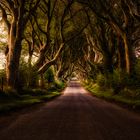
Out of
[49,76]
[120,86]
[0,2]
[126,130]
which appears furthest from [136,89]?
Answer: [49,76]

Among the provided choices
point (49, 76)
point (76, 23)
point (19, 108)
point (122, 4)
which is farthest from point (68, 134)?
point (49, 76)

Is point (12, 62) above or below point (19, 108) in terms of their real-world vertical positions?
above

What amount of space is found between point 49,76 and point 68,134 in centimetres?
4473

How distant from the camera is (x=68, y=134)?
982cm

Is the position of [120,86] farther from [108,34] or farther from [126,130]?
[126,130]

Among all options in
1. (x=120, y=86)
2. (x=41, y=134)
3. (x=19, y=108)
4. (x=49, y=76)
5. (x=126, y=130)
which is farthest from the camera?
(x=49, y=76)

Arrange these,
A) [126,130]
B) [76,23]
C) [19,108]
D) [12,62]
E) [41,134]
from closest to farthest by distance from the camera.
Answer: [41,134] < [126,130] < [19,108] < [12,62] < [76,23]

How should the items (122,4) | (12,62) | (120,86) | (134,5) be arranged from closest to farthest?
(134,5) → (12,62) → (122,4) → (120,86)

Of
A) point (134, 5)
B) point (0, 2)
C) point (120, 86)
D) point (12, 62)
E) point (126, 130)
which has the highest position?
point (0, 2)

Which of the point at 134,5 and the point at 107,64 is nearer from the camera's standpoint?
the point at 134,5

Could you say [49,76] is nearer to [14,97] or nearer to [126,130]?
[14,97]

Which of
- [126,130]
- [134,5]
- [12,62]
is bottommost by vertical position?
[126,130]

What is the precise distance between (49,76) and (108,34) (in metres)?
16.4

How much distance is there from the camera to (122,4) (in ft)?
92.9
